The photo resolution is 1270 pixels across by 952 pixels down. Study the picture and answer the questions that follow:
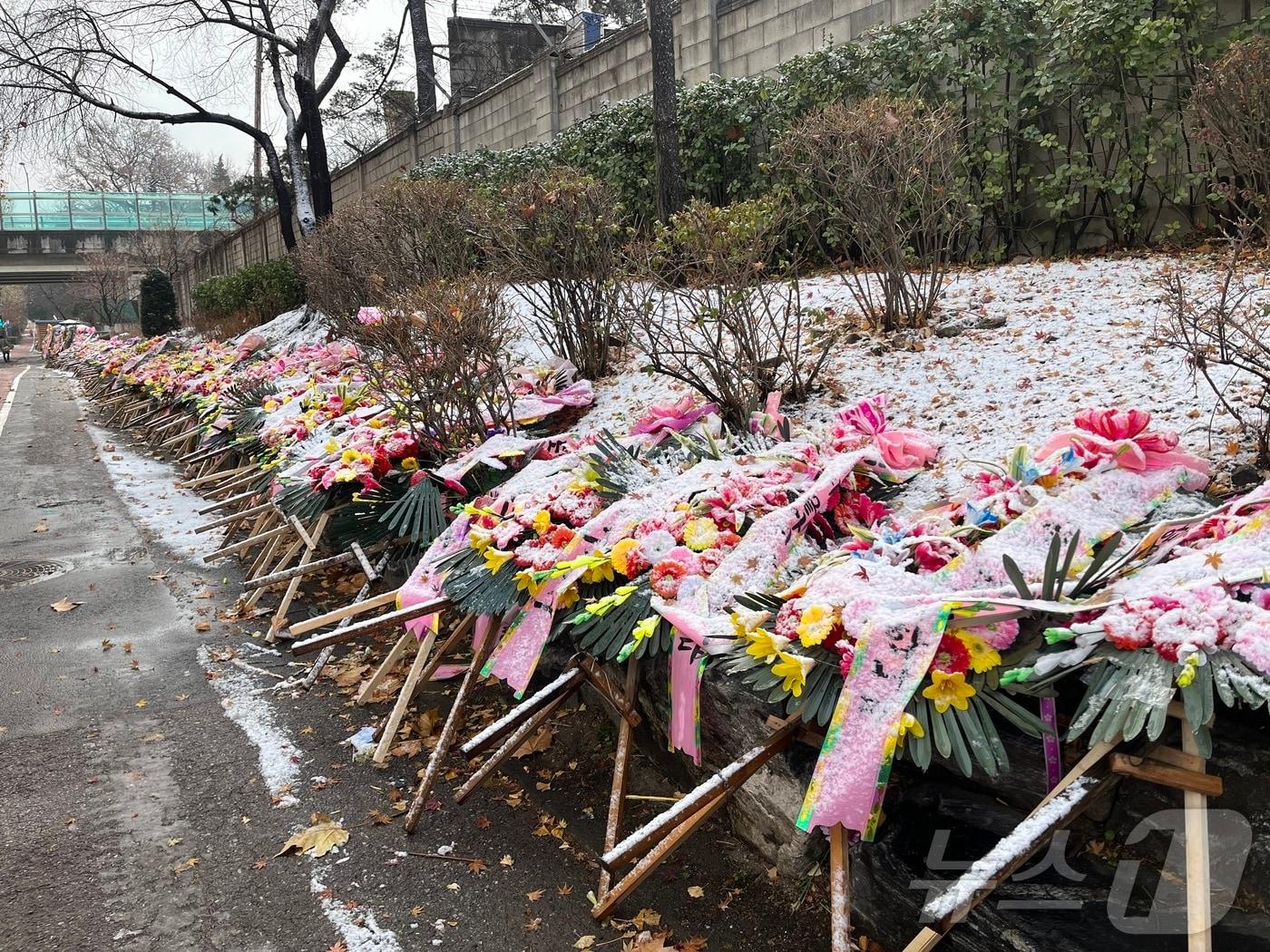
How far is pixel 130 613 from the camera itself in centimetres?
596

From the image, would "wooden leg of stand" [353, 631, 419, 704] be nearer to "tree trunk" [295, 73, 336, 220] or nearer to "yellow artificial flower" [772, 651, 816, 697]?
"yellow artificial flower" [772, 651, 816, 697]

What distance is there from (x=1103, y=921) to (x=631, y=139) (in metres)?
10.2

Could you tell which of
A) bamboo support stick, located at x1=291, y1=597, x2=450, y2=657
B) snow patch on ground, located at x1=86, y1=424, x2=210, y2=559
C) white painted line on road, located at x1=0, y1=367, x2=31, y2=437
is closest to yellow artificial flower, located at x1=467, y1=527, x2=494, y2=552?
bamboo support stick, located at x1=291, y1=597, x2=450, y2=657

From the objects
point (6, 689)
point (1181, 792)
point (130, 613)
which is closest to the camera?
point (1181, 792)

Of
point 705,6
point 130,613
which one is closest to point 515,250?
point 130,613

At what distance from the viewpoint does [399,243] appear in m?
9.38

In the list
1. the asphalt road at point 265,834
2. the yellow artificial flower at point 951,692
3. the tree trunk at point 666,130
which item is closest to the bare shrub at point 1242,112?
the yellow artificial flower at point 951,692

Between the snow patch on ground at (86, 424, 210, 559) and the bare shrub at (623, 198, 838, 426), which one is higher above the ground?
the bare shrub at (623, 198, 838, 426)

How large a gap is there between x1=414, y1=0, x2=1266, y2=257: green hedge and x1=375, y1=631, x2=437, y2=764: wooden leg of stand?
188 inches

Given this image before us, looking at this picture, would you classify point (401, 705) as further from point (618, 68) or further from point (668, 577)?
point (618, 68)

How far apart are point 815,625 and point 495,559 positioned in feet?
5.33

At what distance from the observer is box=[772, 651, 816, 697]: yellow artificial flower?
2434mm

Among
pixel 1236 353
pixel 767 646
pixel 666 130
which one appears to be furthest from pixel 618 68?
pixel 767 646

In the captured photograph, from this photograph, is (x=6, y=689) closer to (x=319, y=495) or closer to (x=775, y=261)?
(x=319, y=495)
